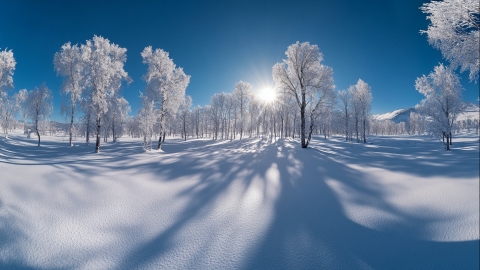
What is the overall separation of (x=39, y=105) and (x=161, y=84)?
22.0 meters

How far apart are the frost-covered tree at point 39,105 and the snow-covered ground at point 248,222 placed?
29666 mm

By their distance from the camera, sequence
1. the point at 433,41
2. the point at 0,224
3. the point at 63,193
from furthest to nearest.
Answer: the point at 433,41
the point at 63,193
the point at 0,224

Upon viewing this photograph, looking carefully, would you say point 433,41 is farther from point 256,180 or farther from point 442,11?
point 256,180

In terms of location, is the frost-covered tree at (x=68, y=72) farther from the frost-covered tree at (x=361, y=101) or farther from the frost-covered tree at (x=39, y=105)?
the frost-covered tree at (x=361, y=101)

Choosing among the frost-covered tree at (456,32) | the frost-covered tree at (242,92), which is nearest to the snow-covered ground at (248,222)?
the frost-covered tree at (456,32)

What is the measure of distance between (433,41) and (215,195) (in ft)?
36.4

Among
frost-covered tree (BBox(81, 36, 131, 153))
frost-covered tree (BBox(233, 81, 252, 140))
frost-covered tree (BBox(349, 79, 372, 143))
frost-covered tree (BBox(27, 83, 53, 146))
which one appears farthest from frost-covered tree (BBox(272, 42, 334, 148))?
frost-covered tree (BBox(27, 83, 53, 146))

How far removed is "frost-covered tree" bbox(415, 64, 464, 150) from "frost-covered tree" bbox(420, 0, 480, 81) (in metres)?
14.3

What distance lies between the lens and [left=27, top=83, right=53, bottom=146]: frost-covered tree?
24000 millimetres

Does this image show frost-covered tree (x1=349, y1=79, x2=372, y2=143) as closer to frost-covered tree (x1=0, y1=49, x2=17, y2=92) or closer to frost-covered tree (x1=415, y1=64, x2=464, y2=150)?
frost-covered tree (x1=415, y1=64, x2=464, y2=150)

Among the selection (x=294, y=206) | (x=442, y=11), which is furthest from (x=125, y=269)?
(x=442, y=11)

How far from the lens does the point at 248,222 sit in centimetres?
329

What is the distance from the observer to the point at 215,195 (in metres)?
4.45

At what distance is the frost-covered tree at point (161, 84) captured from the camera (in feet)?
57.0
